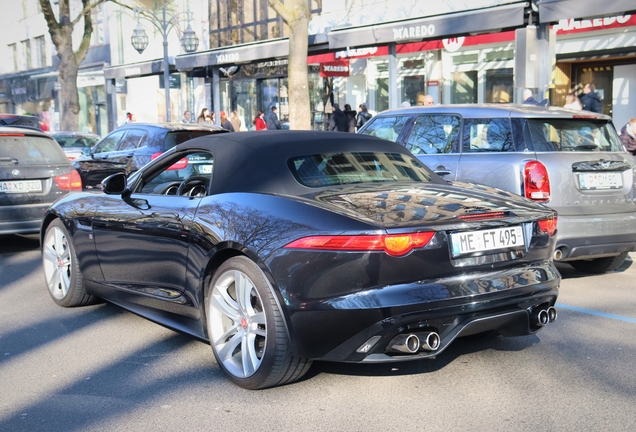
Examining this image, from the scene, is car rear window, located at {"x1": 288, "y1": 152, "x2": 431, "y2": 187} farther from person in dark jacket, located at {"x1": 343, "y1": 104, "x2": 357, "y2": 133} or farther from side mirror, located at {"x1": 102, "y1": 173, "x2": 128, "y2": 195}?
person in dark jacket, located at {"x1": 343, "y1": 104, "x2": 357, "y2": 133}

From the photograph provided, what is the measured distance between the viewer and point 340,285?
3850 millimetres

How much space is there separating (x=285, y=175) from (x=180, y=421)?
1516 mm

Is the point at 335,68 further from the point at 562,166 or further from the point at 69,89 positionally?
the point at 562,166

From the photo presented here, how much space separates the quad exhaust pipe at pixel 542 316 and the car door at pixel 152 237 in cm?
197

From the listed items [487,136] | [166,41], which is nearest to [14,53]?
[166,41]

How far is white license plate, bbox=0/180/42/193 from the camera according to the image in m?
9.21

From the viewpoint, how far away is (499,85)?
68.8 feet

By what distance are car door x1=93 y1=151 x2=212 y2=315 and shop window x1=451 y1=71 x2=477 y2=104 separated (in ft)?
55.2

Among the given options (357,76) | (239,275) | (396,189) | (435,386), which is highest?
(357,76)

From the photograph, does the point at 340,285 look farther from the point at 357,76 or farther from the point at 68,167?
the point at 357,76

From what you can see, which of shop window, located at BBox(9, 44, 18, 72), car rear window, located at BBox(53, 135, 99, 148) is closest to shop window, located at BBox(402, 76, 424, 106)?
car rear window, located at BBox(53, 135, 99, 148)

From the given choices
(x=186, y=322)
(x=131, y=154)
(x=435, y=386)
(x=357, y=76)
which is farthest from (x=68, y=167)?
(x=357, y=76)

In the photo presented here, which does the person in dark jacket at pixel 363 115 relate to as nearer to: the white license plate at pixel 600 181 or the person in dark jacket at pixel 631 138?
the person in dark jacket at pixel 631 138

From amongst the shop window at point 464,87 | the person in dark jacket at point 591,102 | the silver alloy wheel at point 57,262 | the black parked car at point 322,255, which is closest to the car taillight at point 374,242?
the black parked car at point 322,255
